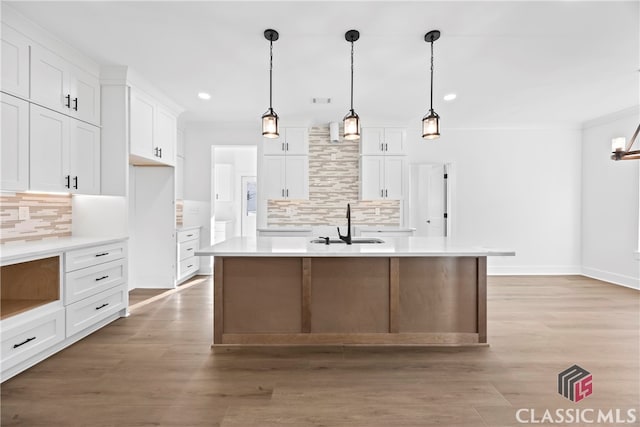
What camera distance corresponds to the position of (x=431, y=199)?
20.2ft

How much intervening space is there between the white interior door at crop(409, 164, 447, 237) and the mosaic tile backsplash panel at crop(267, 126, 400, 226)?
641 mm

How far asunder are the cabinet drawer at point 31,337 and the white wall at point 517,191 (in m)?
5.34

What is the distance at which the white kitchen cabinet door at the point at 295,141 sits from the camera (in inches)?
217

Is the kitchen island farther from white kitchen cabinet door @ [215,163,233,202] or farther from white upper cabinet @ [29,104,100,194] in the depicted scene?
white kitchen cabinet door @ [215,163,233,202]

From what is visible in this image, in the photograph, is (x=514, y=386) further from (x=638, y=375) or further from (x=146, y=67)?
(x=146, y=67)

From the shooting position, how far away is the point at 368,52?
3162 millimetres

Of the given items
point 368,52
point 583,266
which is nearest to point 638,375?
point 368,52

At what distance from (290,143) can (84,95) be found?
9.39 ft

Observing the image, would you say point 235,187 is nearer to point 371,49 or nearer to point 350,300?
point 371,49

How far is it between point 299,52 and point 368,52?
2.13 feet

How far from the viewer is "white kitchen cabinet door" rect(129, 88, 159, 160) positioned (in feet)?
12.2

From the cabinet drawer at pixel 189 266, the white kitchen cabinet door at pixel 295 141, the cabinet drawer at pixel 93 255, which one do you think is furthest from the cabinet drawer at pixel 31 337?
the white kitchen cabinet door at pixel 295 141

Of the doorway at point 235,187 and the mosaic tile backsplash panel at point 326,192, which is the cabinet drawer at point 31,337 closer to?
the mosaic tile backsplash panel at point 326,192
